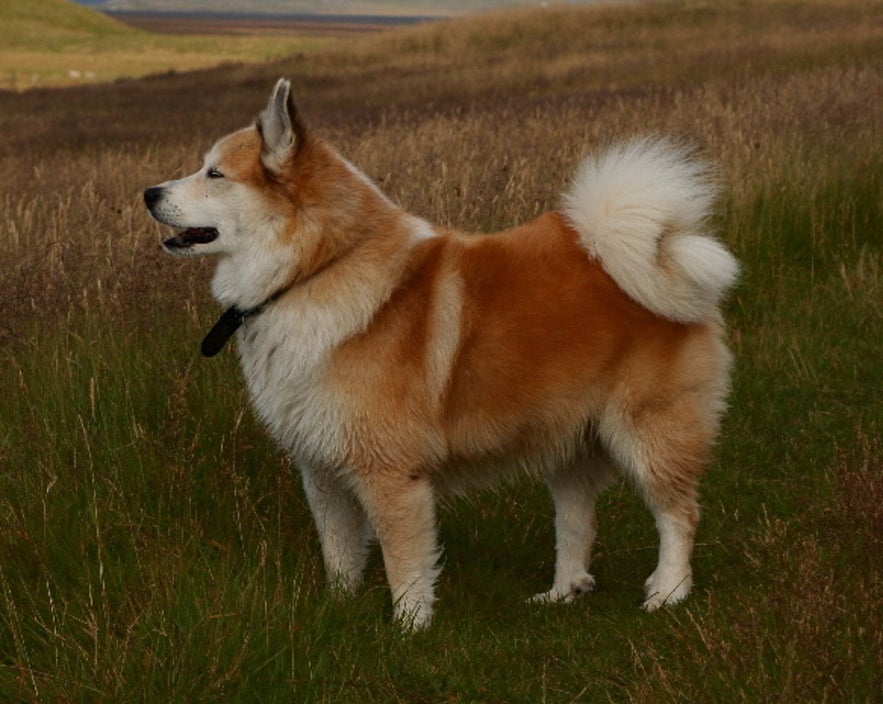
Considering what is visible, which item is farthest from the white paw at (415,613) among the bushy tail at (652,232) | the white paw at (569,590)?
the bushy tail at (652,232)

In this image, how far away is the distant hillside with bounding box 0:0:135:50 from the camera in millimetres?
54675

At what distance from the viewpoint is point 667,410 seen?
3912mm

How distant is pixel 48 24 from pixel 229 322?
2516 inches

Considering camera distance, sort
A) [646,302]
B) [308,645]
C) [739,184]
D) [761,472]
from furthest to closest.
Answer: [739,184], [761,472], [646,302], [308,645]

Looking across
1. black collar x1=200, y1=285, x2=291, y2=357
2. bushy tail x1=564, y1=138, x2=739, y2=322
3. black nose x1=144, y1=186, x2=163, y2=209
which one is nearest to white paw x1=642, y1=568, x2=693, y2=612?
bushy tail x1=564, y1=138, x2=739, y2=322

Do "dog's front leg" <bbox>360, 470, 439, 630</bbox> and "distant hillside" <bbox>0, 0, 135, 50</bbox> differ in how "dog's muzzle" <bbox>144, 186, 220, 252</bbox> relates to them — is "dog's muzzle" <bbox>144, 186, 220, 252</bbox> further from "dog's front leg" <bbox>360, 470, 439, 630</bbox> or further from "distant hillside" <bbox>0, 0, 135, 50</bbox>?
"distant hillside" <bbox>0, 0, 135, 50</bbox>

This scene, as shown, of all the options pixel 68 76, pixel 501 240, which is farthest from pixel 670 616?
pixel 68 76

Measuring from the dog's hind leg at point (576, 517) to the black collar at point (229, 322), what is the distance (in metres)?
1.28

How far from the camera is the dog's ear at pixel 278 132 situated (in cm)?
354

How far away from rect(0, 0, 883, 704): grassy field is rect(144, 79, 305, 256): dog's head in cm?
66

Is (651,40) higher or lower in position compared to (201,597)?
lower

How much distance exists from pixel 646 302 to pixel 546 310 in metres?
0.34

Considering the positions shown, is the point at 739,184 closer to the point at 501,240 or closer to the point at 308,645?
the point at 501,240

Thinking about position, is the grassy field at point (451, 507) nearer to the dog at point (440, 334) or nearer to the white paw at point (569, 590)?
the white paw at point (569, 590)
